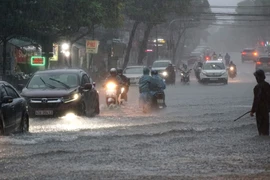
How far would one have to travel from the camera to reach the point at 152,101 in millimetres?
27266

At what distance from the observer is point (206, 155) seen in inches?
548

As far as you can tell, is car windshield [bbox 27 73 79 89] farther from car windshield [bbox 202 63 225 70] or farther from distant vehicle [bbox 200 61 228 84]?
car windshield [bbox 202 63 225 70]

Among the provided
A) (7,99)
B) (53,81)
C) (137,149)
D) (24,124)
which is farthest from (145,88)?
(137,149)

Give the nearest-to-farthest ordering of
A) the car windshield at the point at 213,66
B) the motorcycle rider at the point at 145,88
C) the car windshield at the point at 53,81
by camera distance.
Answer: the car windshield at the point at 53,81 → the motorcycle rider at the point at 145,88 → the car windshield at the point at 213,66

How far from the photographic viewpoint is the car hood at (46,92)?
23359 mm

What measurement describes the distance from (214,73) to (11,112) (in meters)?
38.1

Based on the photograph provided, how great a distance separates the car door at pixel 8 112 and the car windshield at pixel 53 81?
19.7ft

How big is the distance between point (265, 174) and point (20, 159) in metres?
4.20

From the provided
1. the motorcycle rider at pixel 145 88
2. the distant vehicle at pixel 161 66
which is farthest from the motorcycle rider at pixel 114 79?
the distant vehicle at pixel 161 66

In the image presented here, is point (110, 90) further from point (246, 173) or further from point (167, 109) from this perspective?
point (246, 173)

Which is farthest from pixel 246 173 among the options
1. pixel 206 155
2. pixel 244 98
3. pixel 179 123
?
pixel 244 98

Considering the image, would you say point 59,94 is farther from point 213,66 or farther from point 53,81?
point 213,66

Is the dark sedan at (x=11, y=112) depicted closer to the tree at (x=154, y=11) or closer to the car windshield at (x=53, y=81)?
the car windshield at (x=53, y=81)

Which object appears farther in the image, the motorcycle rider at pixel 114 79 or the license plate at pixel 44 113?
the motorcycle rider at pixel 114 79
